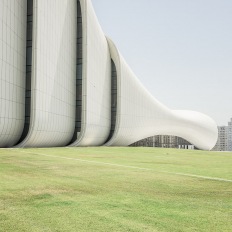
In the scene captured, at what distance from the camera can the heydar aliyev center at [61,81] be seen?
2206cm

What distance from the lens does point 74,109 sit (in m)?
33.1

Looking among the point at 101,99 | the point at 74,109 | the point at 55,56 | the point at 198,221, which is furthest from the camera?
the point at 101,99

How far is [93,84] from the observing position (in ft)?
119

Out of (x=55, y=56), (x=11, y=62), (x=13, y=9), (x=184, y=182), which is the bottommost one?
(x=184, y=182)

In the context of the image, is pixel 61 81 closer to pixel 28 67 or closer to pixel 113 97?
pixel 28 67

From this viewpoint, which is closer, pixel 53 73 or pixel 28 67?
pixel 28 67

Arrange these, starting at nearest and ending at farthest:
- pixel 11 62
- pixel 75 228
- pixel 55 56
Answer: pixel 75 228 < pixel 11 62 < pixel 55 56

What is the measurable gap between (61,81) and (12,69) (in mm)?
7276

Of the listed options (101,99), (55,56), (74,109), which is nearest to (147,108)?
(101,99)

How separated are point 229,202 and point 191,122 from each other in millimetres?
75003

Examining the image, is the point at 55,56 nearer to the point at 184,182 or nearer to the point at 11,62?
the point at 11,62

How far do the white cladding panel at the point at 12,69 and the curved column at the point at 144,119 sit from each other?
77.2ft

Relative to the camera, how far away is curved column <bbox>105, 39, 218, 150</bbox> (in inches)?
1833


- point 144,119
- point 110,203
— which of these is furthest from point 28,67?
point 144,119
